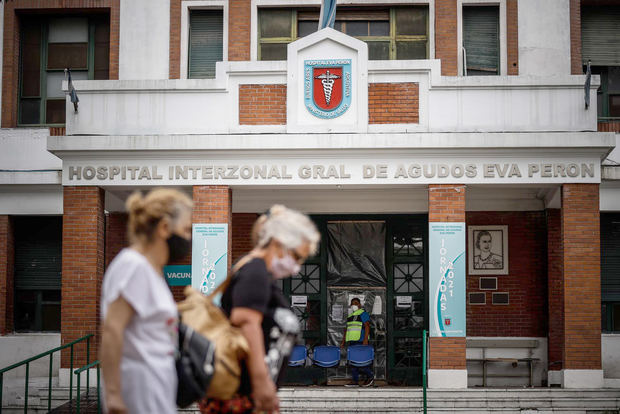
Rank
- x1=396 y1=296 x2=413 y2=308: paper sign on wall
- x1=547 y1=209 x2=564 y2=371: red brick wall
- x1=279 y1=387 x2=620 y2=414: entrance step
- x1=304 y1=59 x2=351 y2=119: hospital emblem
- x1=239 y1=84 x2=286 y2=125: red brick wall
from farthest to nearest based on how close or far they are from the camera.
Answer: x1=396 y1=296 x2=413 y2=308: paper sign on wall → x1=547 y1=209 x2=564 y2=371: red brick wall → x1=239 y1=84 x2=286 y2=125: red brick wall → x1=304 y1=59 x2=351 y2=119: hospital emblem → x1=279 y1=387 x2=620 y2=414: entrance step

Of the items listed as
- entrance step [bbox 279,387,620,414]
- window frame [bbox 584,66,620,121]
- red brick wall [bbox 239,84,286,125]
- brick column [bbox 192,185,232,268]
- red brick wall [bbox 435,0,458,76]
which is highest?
red brick wall [bbox 435,0,458,76]

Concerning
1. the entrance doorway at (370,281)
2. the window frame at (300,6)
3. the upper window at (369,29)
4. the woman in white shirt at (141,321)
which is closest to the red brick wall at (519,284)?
the entrance doorway at (370,281)

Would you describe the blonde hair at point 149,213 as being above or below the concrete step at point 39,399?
above

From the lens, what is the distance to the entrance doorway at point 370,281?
53.3ft

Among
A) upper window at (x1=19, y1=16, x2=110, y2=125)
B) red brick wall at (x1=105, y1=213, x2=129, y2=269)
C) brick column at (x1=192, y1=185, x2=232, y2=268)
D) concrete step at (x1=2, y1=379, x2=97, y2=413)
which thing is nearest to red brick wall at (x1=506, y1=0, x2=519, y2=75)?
brick column at (x1=192, y1=185, x2=232, y2=268)

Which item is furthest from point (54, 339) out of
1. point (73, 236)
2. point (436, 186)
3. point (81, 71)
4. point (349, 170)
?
point (436, 186)

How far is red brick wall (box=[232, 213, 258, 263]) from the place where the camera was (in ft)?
55.0

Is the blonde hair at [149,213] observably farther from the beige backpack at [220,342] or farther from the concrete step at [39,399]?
the concrete step at [39,399]

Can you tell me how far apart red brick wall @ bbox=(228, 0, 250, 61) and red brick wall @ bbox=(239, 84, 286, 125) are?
95.2 inches

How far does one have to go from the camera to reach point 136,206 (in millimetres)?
4441

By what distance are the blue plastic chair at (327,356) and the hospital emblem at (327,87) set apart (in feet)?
14.0

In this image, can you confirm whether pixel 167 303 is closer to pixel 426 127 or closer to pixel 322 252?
pixel 426 127

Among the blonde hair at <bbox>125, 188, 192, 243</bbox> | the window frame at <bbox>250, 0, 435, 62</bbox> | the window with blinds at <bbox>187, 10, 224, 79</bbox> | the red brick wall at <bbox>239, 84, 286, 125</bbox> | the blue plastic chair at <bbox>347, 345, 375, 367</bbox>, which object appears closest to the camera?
the blonde hair at <bbox>125, 188, 192, 243</bbox>

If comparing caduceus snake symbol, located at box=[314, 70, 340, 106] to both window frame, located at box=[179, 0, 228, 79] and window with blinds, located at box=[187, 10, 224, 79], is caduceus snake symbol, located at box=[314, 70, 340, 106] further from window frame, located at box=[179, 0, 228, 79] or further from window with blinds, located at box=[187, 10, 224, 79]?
window with blinds, located at box=[187, 10, 224, 79]
